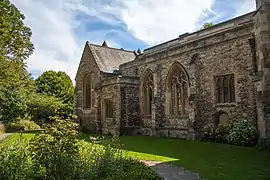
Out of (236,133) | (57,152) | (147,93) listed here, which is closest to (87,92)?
(147,93)

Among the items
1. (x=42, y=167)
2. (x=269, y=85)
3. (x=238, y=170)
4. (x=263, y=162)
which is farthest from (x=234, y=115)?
(x=42, y=167)

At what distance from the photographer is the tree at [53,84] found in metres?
52.6

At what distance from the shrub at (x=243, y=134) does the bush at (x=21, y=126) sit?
25.4 m

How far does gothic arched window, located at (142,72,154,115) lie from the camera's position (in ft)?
74.3

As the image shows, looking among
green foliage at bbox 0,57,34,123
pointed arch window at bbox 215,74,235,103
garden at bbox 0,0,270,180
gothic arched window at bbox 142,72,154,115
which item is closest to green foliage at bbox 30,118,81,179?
garden at bbox 0,0,270,180

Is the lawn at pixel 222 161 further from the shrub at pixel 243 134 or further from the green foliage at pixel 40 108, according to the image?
the green foliage at pixel 40 108

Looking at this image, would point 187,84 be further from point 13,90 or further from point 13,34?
point 13,90

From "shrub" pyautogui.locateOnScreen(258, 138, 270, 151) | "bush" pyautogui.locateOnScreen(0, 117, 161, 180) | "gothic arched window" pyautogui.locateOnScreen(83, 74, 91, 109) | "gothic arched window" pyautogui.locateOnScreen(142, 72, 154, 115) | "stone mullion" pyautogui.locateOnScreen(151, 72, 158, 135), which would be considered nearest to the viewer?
"bush" pyautogui.locateOnScreen(0, 117, 161, 180)

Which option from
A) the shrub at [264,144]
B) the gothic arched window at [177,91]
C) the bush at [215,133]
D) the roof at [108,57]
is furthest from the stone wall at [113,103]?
the shrub at [264,144]

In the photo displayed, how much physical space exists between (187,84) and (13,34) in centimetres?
1182

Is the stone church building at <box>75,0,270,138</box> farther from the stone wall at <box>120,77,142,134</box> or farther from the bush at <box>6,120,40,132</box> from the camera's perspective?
the bush at <box>6,120,40,132</box>

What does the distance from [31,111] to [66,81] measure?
2025cm

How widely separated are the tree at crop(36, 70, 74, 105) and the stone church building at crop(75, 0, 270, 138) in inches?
980

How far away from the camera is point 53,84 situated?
53.8 m
